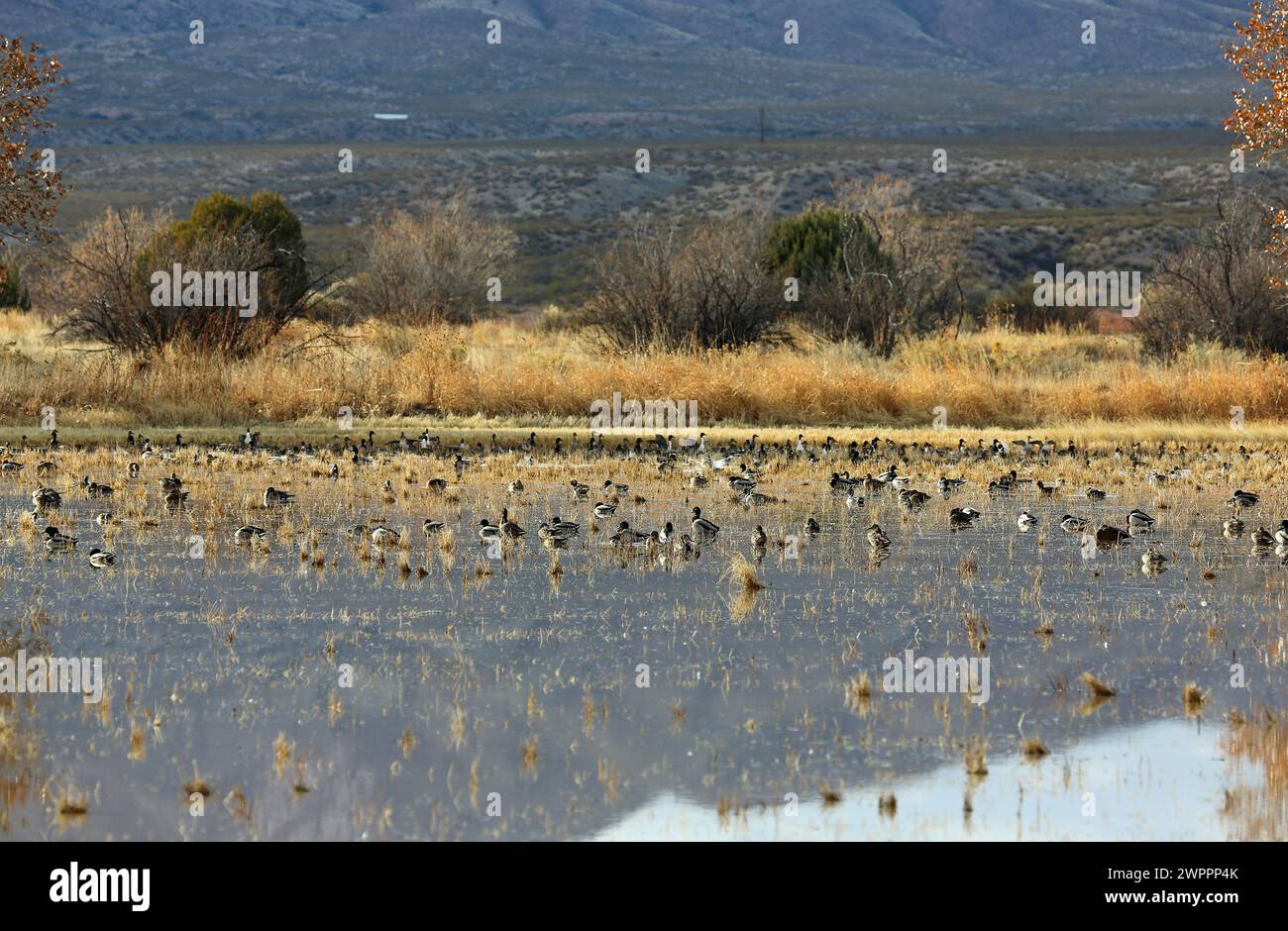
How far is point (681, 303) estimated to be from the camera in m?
32.6

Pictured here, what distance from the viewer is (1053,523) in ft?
54.6

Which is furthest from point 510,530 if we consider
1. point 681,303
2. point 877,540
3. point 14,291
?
point 14,291

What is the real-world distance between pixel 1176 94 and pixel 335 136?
311 ft

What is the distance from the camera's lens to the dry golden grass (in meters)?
26.4

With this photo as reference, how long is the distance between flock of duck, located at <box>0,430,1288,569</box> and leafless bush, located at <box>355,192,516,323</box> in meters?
19.0

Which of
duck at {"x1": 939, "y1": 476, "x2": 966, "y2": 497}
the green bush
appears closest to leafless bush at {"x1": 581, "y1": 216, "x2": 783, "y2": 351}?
duck at {"x1": 939, "y1": 476, "x2": 966, "y2": 497}

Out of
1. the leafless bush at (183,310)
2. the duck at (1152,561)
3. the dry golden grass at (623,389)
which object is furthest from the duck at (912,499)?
the leafless bush at (183,310)

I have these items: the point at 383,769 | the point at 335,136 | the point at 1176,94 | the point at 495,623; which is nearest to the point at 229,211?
the point at 495,623

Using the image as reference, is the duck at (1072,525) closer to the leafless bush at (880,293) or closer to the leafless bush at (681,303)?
the leafless bush at (681,303)

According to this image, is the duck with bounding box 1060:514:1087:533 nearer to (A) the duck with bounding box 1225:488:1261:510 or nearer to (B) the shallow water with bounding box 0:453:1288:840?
(B) the shallow water with bounding box 0:453:1288:840

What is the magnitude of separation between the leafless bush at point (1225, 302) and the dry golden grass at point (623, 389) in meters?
3.15

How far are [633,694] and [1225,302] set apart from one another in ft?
87.8

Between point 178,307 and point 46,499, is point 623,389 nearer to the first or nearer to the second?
point 178,307
